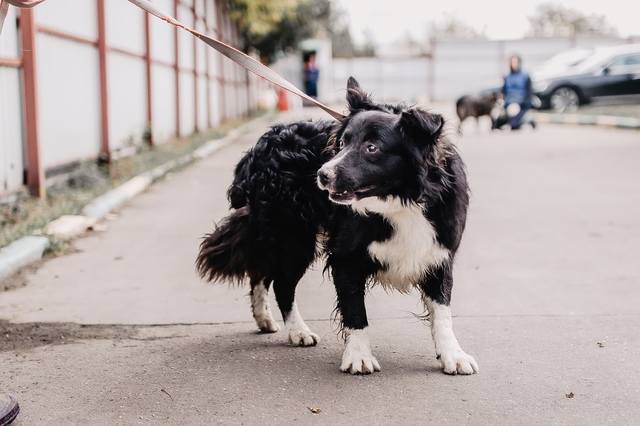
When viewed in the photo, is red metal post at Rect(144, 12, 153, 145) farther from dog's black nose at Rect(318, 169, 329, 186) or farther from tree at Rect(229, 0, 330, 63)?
tree at Rect(229, 0, 330, 63)

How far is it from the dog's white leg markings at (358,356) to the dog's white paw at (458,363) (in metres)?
0.32

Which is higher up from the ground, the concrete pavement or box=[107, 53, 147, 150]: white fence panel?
box=[107, 53, 147, 150]: white fence panel

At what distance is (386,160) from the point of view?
3910mm

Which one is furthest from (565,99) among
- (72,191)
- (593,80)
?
(72,191)

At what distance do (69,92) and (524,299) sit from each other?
683 centimetres

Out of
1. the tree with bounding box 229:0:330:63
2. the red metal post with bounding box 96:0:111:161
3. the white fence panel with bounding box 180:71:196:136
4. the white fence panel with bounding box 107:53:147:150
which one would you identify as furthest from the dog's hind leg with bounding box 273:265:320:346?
the tree with bounding box 229:0:330:63

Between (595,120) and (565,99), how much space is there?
18.9 ft

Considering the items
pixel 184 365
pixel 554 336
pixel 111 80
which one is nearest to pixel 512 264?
pixel 554 336

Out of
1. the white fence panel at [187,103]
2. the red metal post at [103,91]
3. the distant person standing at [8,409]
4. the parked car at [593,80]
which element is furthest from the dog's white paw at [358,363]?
the parked car at [593,80]

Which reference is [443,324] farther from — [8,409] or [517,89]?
[517,89]

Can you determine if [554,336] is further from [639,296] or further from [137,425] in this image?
[137,425]

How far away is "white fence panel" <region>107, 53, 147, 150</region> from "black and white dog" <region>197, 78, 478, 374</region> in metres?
7.98

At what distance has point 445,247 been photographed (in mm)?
4098

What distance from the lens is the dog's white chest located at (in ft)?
13.1
